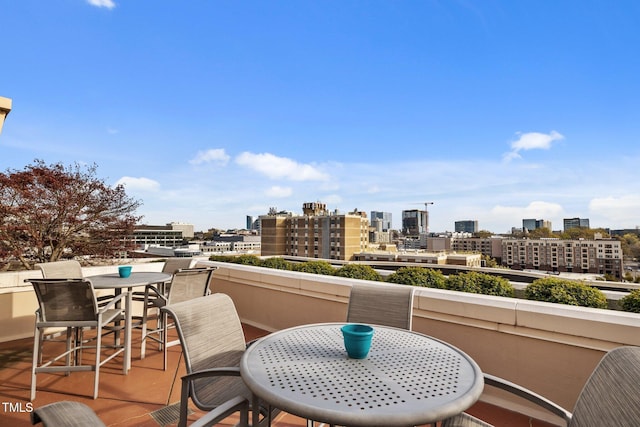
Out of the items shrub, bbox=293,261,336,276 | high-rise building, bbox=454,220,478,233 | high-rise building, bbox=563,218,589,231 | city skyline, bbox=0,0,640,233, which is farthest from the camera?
high-rise building, bbox=454,220,478,233

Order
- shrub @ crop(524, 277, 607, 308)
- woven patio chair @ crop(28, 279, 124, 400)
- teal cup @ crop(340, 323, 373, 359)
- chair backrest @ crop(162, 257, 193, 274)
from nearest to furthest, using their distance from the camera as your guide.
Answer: teal cup @ crop(340, 323, 373, 359) < woven patio chair @ crop(28, 279, 124, 400) < shrub @ crop(524, 277, 607, 308) < chair backrest @ crop(162, 257, 193, 274)

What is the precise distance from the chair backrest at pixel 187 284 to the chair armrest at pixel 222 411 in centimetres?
205

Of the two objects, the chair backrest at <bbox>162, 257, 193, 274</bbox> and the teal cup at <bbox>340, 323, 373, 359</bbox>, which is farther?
the chair backrest at <bbox>162, 257, 193, 274</bbox>

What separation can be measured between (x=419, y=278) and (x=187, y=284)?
3.20m

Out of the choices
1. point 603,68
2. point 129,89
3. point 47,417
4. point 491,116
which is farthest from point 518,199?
point 47,417

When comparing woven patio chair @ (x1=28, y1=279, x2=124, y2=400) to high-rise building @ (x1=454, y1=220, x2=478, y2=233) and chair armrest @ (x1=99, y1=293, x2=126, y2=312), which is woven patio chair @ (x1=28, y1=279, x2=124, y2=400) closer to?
chair armrest @ (x1=99, y1=293, x2=126, y2=312)

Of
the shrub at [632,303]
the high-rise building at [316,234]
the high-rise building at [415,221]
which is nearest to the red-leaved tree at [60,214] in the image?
the shrub at [632,303]

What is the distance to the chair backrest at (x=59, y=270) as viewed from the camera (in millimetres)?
3299

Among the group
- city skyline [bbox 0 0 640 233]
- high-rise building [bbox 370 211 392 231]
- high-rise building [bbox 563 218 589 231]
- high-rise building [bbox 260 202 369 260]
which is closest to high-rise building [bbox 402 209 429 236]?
high-rise building [bbox 370 211 392 231]

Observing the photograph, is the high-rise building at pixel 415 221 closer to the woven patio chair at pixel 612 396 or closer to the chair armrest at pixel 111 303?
the chair armrest at pixel 111 303

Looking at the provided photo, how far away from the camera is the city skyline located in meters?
8.55

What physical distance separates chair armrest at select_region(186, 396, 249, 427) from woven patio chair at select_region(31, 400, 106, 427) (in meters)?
0.42

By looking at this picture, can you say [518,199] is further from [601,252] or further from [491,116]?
[491,116]

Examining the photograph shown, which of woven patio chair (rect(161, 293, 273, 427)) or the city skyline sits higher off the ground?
the city skyline
